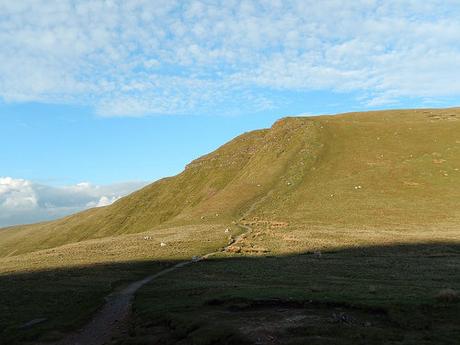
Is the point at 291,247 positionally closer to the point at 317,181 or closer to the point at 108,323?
the point at 108,323

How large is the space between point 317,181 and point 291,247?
4862 cm

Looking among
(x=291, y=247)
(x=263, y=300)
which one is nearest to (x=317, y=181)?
(x=291, y=247)

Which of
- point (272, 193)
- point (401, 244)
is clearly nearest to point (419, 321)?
point (401, 244)

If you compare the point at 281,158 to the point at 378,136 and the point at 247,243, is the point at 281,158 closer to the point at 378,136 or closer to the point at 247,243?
the point at 378,136

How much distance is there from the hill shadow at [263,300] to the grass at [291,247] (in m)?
0.14

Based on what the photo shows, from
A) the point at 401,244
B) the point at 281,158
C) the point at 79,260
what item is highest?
the point at 281,158

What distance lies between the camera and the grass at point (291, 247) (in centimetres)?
2509

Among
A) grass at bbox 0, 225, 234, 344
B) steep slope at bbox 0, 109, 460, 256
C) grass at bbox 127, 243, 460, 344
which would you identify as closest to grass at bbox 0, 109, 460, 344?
grass at bbox 127, 243, 460, 344

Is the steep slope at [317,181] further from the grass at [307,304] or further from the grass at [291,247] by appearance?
the grass at [307,304]

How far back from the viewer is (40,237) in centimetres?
17962

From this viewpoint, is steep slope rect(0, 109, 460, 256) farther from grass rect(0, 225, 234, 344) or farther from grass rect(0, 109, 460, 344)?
grass rect(0, 225, 234, 344)

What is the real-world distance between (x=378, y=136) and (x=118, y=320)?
380 ft

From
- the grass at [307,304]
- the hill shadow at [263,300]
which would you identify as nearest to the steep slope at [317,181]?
the hill shadow at [263,300]

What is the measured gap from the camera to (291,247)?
62875mm
